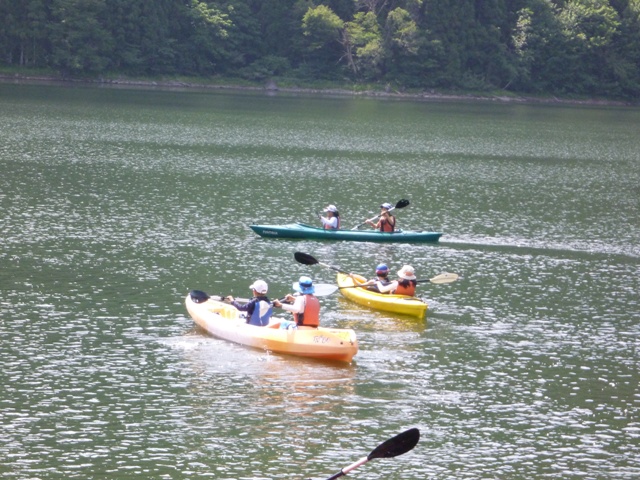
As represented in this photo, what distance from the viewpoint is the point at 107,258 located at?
93.5 ft

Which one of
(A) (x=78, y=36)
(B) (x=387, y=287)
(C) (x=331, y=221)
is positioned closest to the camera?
(B) (x=387, y=287)

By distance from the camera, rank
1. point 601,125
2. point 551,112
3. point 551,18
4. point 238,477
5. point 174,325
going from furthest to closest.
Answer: point 551,18, point 551,112, point 601,125, point 174,325, point 238,477

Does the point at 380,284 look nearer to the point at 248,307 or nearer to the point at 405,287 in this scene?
the point at 405,287

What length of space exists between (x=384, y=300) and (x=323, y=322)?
1.85m

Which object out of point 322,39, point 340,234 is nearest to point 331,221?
point 340,234

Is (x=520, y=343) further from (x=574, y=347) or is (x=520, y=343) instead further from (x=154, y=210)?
(x=154, y=210)

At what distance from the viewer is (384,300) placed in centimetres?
2466

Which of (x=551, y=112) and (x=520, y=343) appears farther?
(x=551, y=112)

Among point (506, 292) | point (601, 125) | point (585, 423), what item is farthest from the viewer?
point (601, 125)

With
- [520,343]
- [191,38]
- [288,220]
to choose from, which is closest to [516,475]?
[520,343]

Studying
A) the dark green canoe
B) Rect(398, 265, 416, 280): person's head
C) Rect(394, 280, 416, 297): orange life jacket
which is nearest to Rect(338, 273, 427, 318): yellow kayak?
Rect(394, 280, 416, 297): orange life jacket

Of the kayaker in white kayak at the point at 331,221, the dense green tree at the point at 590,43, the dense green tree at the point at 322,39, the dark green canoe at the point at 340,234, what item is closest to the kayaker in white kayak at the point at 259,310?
the dark green canoe at the point at 340,234

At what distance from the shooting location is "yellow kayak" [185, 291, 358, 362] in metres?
20.2

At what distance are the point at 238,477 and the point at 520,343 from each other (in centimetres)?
958
